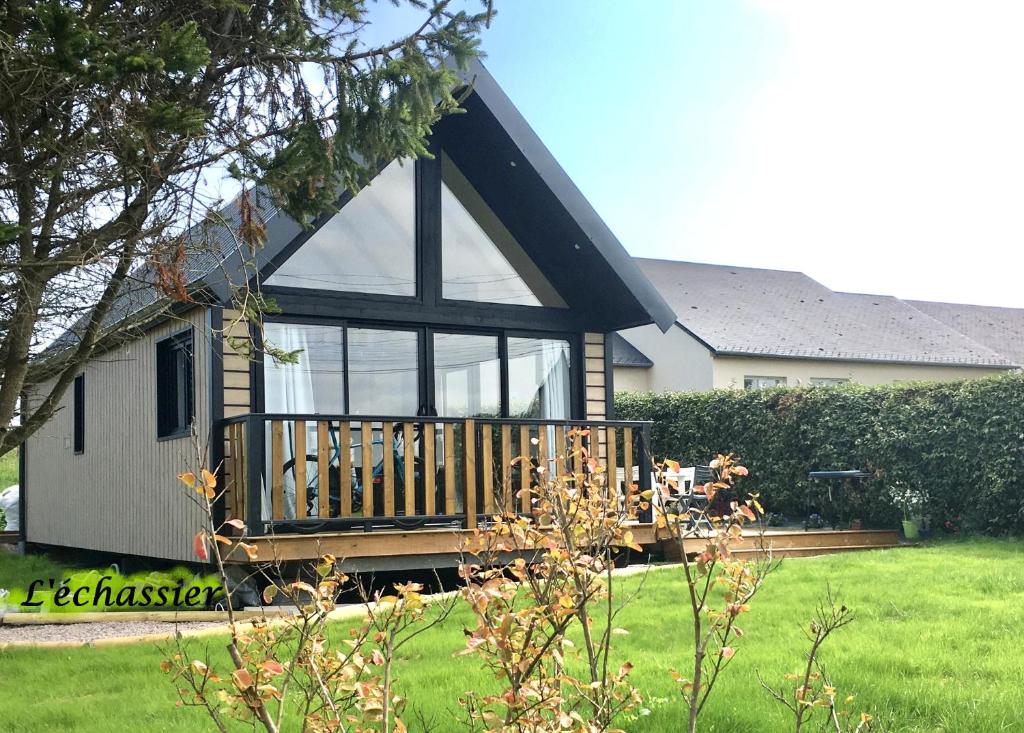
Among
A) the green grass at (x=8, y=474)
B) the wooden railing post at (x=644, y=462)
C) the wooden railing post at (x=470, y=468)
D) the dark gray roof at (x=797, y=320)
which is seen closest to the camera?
the wooden railing post at (x=470, y=468)

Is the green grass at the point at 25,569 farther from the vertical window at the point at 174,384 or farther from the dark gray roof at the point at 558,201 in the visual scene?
the dark gray roof at the point at 558,201

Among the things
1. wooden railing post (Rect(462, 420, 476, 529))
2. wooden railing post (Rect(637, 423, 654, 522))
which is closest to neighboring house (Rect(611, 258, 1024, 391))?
wooden railing post (Rect(637, 423, 654, 522))

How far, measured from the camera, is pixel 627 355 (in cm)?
2552

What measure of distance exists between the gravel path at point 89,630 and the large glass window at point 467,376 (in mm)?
3373

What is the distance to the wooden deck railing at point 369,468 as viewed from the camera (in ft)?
26.6

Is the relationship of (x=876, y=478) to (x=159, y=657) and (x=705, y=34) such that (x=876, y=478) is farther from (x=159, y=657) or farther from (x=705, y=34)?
(x=159, y=657)

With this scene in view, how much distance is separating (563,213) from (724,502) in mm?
6540

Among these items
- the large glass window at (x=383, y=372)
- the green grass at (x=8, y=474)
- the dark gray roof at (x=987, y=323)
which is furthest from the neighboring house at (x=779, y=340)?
the green grass at (x=8, y=474)

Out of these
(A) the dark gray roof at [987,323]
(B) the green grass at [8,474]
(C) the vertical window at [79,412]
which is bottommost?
(B) the green grass at [8,474]

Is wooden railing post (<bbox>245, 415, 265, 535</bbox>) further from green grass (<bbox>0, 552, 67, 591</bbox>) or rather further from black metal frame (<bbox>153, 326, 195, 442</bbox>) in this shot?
green grass (<bbox>0, 552, 67, 591</bbox>)

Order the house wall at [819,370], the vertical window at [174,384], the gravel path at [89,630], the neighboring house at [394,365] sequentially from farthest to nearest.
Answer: the house wall at [819,370], the vertical window at [174,384], the neighboring house at [394,365], the gravel path at [89,630]

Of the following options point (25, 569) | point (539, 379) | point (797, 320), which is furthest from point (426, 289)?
point (797, 320)

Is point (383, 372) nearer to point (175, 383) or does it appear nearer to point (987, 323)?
point (175, 383)

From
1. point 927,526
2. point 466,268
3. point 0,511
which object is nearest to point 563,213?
point 466,268
